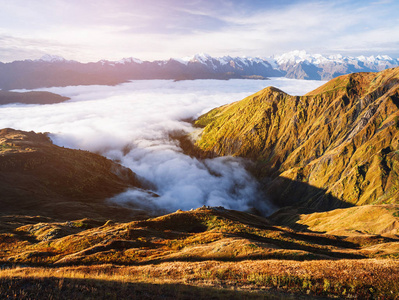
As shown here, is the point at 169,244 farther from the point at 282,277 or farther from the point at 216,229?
the point at 282,277

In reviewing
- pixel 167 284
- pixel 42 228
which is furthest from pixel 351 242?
pixel 42 228

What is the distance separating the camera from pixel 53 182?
12225cm

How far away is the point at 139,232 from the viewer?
41.0m

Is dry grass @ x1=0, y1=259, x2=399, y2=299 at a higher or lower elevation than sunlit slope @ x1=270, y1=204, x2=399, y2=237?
higher

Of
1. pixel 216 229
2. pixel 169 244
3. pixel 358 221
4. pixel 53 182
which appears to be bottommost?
pixel 358 221

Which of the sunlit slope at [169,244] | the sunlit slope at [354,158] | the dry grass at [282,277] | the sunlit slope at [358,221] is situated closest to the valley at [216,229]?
the dry grass at [282,277]

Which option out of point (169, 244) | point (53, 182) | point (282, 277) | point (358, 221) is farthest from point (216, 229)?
point (53, 182)

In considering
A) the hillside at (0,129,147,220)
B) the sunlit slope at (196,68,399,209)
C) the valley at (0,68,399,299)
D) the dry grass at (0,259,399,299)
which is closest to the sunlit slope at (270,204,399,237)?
the valley at (0,68,399,299)

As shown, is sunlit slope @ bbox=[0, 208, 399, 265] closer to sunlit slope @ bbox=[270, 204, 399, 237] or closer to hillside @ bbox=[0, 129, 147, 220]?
sunlit slope @ bbox=[270, 204, 399, 237]

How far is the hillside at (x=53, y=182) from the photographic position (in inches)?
3780

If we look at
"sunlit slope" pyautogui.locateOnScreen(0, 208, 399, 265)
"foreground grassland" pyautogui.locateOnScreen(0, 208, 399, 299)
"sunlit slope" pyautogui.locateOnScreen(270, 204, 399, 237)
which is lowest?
"sunlit slope" pyautogui.locateOnScreen(270, 204, 399, 237)

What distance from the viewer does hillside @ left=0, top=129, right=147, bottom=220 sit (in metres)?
96.0

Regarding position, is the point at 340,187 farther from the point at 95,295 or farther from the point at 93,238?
the point at 95,295

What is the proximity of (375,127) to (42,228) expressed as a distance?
202 meters
